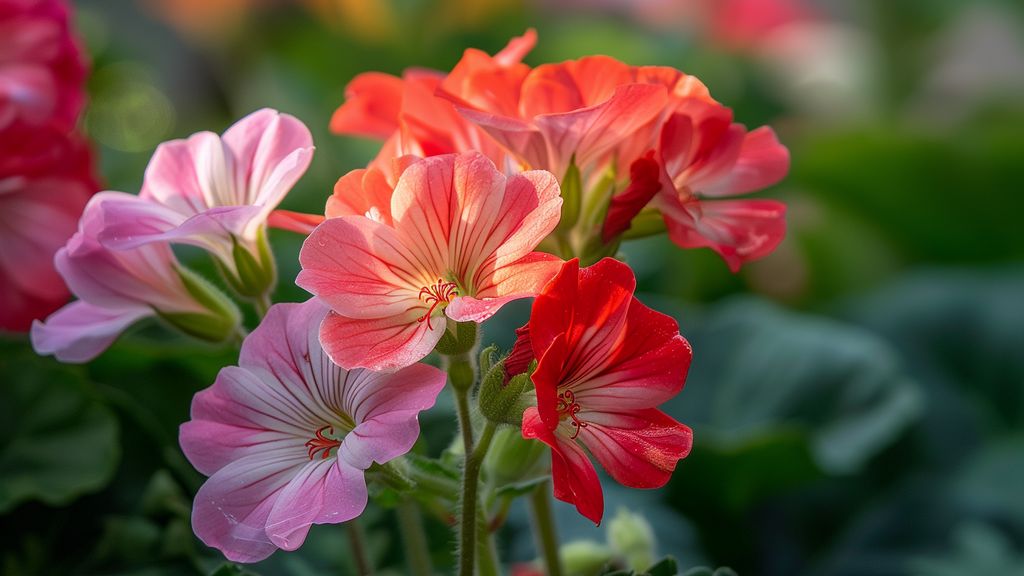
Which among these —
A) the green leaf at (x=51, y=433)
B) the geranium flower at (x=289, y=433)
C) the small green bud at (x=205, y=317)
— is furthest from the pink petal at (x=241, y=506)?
the green leaf at (x=51, y=433)

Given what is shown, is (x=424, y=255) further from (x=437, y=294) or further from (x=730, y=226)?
(x=730, y=226)

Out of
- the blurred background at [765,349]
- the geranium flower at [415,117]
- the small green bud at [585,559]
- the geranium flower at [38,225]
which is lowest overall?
the blurred background at [765,349]

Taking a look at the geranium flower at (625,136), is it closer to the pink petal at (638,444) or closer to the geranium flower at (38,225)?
the pink petal at (638,444)

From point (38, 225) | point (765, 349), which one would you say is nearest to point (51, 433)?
point (38, 225)

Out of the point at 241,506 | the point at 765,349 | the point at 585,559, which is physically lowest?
the point at 765,349

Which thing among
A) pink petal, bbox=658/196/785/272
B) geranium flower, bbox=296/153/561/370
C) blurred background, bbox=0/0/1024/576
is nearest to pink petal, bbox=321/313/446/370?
geranium flower, bbox=296/153/561/370

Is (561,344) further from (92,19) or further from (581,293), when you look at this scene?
(92,19)

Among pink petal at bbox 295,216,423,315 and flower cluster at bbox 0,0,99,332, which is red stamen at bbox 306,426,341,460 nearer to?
pink petal at bbox 295,216,423,315
